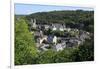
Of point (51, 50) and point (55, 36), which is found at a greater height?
point (55, 36)

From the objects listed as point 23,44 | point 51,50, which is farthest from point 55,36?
point 23,44

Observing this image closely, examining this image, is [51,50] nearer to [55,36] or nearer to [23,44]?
[55,36]

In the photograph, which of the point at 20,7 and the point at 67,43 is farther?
the point at 67,43

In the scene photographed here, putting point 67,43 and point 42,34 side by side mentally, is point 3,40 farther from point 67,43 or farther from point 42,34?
point 67,43
